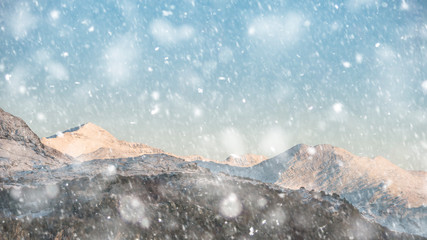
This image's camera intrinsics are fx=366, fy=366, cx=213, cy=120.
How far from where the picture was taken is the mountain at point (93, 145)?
322 ft

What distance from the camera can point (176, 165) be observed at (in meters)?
10.5

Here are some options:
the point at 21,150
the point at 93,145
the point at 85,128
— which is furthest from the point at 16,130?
the point at 85,128

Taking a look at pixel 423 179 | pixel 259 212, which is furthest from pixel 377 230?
pixel 423 179

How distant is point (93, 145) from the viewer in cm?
11188

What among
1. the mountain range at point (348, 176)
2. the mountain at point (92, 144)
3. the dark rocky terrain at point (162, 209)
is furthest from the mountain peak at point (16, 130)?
the mountain at point (92, 144)

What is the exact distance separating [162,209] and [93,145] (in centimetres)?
11069

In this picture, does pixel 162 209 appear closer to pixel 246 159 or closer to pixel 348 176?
pixel 348 176

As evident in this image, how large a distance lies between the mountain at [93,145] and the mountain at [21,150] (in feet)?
273

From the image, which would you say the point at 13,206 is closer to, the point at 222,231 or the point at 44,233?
the point at 44,233

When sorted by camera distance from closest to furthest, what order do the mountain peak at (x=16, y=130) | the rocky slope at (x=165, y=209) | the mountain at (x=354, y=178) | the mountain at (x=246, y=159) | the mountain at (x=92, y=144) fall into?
the rocky slope at (x=165, y=209) → the mountain peak at (x=16, y=130) → the mountain at (x=354, y=178) → the mountain at (x=92, y=144) → the mountain at (x=246, y=159)

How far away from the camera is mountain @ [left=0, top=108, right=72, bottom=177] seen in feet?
30.7

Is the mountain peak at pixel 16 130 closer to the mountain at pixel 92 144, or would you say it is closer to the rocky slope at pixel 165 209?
the rocky slope at pixel 165 209

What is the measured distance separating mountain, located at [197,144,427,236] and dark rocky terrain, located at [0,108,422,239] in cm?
4307

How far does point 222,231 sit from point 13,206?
13.0 feet
